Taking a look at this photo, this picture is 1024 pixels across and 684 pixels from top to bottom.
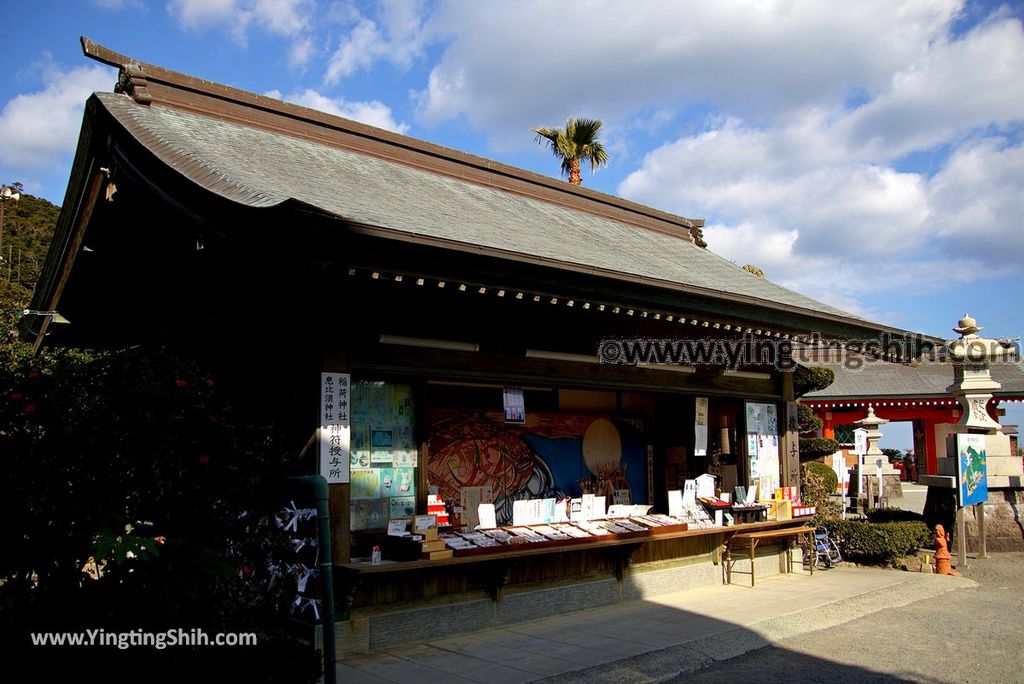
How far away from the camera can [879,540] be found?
1201 centimetres

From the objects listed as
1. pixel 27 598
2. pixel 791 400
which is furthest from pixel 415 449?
pixel 791 400

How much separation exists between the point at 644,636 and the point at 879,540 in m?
6.06

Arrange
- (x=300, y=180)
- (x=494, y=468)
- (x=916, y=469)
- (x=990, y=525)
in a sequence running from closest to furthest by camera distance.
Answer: (x=300, y=180), (x=494, y=468), (x=990, y=525), (x=916, y=469)

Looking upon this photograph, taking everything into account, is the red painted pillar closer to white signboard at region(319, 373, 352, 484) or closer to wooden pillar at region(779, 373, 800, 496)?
wooden pillar at region(779, 373, 800, 496)

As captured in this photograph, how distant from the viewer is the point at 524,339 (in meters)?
8.41

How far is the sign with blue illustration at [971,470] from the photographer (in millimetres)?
12562

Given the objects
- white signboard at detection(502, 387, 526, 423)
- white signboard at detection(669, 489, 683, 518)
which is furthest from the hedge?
white signboard at detection(502, 387, 526, 423)

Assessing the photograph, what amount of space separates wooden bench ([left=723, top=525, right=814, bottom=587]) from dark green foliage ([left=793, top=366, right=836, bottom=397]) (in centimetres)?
262

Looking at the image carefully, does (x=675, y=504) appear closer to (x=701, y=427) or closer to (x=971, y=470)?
(x=701, y=427)

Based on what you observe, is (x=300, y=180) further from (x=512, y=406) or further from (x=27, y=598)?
(x=27, y=598)

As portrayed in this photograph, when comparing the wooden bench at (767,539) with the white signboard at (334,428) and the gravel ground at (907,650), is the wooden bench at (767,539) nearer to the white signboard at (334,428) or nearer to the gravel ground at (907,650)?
the gravel ground at (907,650)

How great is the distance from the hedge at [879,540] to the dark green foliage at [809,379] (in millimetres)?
2432

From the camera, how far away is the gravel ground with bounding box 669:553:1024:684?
6426 millimetres

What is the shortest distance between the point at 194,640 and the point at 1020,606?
938 cm
